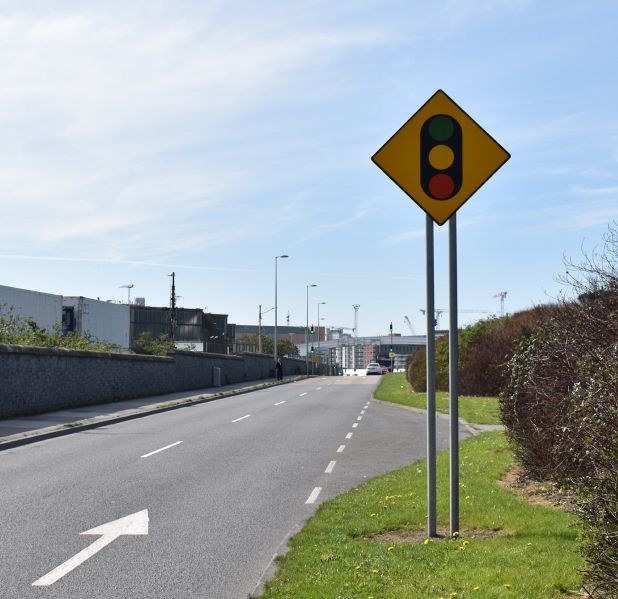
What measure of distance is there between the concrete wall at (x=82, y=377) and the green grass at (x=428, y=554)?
48.8 ft

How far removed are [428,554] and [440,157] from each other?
3.49 meters

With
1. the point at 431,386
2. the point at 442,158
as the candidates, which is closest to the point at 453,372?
the point at 431,386

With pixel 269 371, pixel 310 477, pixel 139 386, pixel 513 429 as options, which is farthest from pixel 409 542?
pixel 269 371

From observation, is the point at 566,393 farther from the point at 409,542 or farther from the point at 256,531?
the point at 256,531

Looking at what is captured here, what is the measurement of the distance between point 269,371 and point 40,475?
5722cm

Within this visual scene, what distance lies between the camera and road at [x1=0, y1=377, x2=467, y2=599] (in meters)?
6.98

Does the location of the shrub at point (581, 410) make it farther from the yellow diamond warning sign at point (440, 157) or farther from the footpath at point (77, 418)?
the footpath at point (77, 418)

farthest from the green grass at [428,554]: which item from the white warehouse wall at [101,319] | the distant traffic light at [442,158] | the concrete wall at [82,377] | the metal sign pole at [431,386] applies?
the white warehouse wall at [101,319]

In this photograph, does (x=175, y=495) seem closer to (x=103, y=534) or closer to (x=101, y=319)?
(x=103, y=534)

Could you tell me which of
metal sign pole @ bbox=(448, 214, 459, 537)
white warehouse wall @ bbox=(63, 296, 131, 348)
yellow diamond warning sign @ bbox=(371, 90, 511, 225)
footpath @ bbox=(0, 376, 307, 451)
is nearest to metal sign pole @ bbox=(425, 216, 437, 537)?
metal sign pole @ bbox=(448, 214, 459, 537)

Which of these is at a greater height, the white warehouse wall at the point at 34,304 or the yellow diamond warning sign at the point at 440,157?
the white warehouse wall at the point at 34,304

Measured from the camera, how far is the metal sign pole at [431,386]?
7.47 meters

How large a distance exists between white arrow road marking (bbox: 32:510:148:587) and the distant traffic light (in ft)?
15.0

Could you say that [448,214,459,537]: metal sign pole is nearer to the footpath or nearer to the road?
the road
